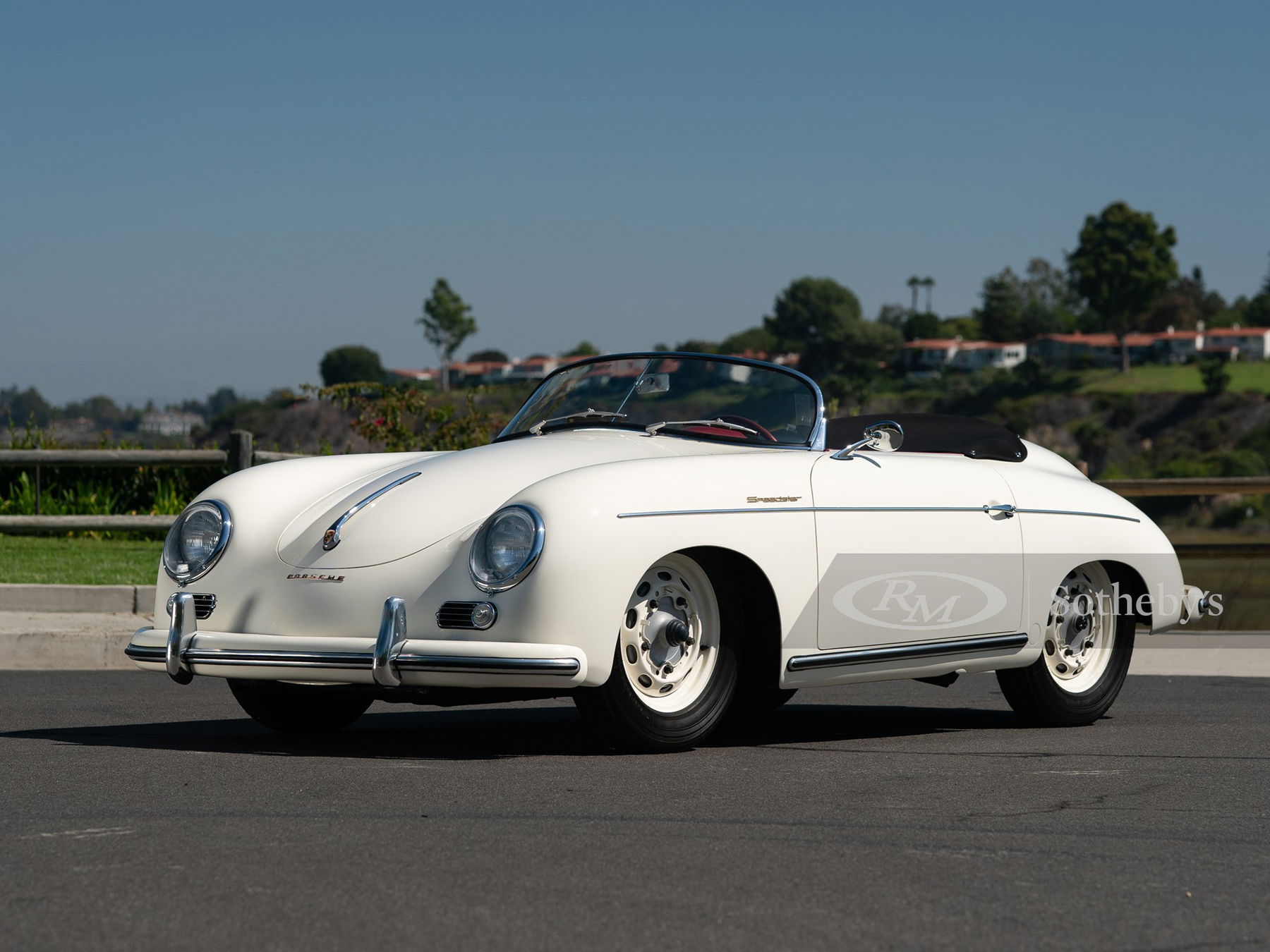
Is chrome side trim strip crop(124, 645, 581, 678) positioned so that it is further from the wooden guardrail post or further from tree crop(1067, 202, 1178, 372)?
tree crop(1067, 202, 1178, 372)

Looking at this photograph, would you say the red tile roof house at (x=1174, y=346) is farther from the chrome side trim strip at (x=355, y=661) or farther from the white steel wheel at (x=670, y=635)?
the chrome side trim strip at (x=355, y=661)

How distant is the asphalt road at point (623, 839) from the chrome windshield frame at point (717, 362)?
46.5 inches

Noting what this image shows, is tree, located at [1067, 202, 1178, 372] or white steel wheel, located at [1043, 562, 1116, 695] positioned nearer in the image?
white steel wheel, located at [1043, 562, 1116, 695]

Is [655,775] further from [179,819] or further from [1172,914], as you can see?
[1172,914]

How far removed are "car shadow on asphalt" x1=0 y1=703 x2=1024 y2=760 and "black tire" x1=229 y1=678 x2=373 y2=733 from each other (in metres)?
0.07

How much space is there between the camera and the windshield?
6355 mm

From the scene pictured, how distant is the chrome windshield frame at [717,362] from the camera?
6348mm

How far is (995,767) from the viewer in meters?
5.35

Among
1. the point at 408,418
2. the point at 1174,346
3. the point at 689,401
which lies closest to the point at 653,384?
the point at 689,401

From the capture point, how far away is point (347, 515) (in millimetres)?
5531

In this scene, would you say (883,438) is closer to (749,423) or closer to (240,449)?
(749,423)

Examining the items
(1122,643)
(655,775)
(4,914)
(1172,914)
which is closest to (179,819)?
(4,914)

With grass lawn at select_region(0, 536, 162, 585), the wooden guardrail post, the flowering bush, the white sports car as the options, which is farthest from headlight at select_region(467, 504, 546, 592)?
the flowering bush

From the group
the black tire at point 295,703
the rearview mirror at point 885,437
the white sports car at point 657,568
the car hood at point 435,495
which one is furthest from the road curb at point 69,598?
the rearview mirror at point 885,437
